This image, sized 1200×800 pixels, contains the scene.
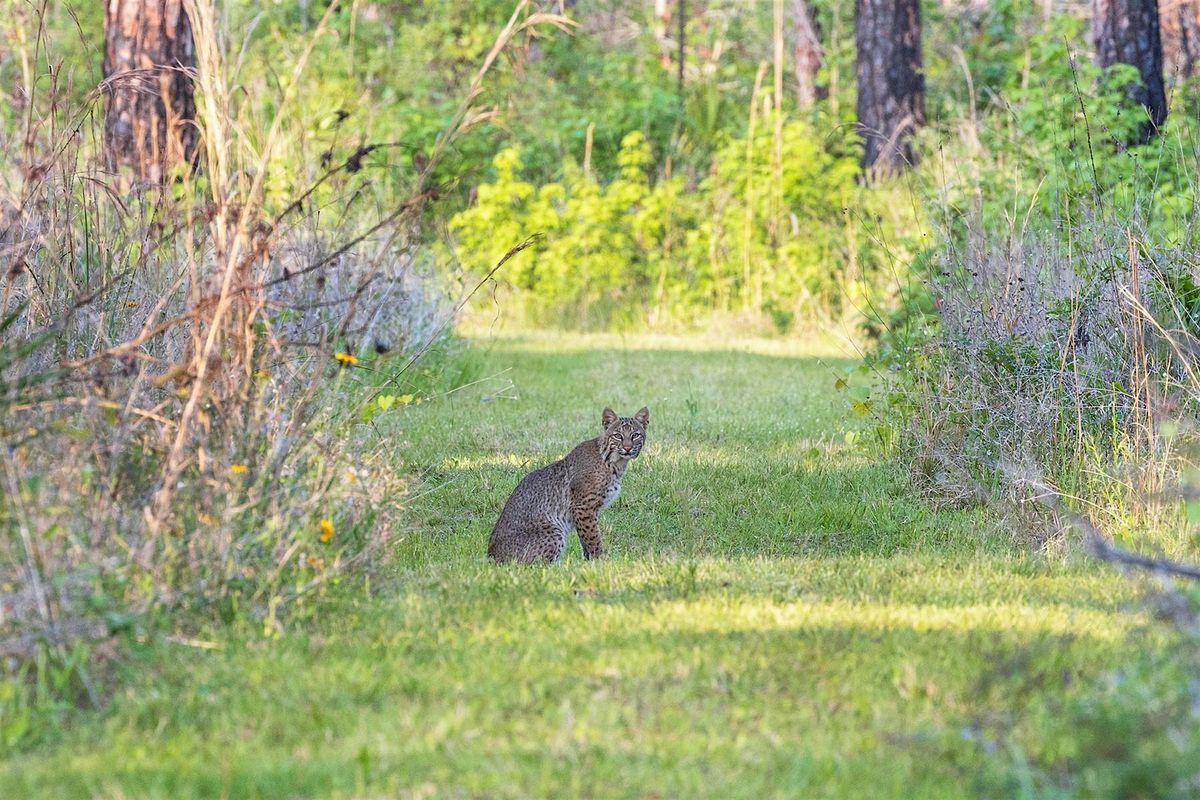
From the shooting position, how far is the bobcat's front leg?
261 inches

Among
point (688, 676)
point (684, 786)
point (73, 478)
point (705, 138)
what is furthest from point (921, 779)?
point (705, 138)

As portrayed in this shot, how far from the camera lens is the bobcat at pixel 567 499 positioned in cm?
633

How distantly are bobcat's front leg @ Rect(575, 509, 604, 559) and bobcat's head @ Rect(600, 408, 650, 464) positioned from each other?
12.5 inches

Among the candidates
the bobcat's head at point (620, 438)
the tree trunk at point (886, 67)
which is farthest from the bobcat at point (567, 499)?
the tree trunk at point (886, 67)

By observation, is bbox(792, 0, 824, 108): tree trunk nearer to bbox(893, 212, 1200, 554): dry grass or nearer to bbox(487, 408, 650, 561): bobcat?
bbox(893, 212, 1200, 554): dry grass

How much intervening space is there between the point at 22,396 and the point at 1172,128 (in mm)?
11616

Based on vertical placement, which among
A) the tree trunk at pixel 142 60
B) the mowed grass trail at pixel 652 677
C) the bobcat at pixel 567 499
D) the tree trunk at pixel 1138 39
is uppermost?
the tree trunk at pixel 1138 39

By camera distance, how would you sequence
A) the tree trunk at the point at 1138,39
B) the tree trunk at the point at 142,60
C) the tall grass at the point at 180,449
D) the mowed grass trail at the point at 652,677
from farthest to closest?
the tree trunk at the point at 1138,39, the tree trunk at the point at 142,60, the tall grass at the point at 180,449, the mowed grass trail at the point at 652,677

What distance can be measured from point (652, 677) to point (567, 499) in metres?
2.51

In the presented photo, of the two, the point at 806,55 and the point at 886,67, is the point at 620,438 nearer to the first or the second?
the point at 886,67

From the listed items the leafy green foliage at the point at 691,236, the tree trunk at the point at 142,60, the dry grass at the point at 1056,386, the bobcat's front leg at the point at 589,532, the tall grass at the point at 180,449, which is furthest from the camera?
the leafy green foliage at the point at 691,236

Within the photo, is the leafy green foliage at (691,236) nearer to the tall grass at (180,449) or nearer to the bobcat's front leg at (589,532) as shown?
the bobcat's front leg at (589,532)

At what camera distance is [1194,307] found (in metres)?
6.67

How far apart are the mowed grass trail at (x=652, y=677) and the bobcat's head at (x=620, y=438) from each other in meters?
0.42
